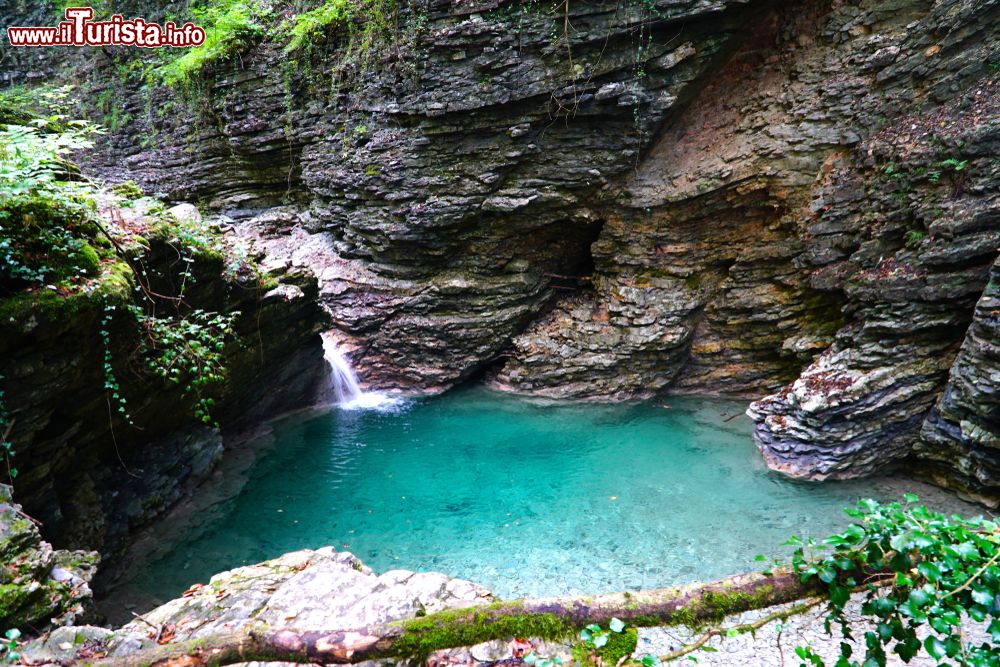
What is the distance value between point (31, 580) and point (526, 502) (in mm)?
5323

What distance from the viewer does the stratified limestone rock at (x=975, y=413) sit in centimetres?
648

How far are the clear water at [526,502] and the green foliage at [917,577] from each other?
13.1ft

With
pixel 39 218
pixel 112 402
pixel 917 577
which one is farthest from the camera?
pixel 112 402

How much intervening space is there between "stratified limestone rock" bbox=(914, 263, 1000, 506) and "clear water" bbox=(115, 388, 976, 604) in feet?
2.36

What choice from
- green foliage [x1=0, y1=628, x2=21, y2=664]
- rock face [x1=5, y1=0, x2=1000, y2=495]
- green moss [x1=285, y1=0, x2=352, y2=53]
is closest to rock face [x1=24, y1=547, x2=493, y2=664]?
green foliage [x1=0, y1=628, x2=21, y2=664]

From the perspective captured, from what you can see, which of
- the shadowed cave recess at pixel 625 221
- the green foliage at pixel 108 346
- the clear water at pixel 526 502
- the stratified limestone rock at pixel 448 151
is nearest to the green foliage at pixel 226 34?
the shadowed cave recess at pixel 625 221

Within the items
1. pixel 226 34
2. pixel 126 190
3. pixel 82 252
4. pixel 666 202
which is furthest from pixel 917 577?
pixel 226 34

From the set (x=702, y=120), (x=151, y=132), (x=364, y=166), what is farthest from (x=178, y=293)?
(x=151, y=132)

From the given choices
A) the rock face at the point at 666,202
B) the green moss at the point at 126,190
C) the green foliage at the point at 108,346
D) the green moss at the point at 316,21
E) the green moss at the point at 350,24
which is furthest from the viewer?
the green moss at the point at 316,21

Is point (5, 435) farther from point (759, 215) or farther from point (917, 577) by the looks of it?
point (759, 215)

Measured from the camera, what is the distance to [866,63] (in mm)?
8422

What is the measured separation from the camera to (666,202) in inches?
396

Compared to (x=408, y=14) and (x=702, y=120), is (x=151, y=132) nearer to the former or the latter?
(x=408, y=14)

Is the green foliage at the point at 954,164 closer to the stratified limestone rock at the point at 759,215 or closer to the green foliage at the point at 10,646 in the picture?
the stratified limestone rock at the point at 759,215
